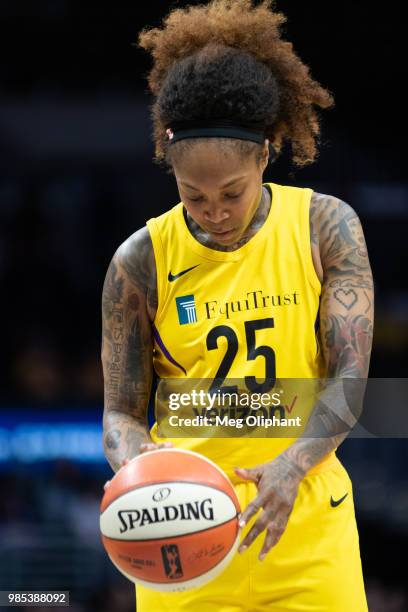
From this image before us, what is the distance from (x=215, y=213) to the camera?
104 inches

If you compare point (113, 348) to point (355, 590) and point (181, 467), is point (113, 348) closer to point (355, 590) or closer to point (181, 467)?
point (181, 467)

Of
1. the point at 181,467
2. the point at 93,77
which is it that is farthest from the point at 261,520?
the point at 93,77

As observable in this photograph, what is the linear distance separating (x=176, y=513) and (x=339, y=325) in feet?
2.28

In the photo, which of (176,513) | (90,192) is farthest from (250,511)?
(90,192)

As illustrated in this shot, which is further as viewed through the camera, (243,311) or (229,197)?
(243,311)

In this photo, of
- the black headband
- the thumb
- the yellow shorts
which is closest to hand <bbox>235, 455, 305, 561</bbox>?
the thumb

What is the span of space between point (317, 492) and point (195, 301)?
2.03 feet

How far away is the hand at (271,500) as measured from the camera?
2.42 metres

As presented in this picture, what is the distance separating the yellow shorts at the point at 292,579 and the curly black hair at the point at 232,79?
1011 mm

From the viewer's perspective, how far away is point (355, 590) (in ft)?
8.84

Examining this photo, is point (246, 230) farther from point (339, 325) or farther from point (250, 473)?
point (250, 473)

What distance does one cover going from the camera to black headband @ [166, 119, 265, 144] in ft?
8.64

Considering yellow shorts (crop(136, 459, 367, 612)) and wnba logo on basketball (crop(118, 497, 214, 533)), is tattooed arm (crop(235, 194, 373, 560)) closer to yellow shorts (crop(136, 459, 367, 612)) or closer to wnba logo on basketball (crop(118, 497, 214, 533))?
wnba logo on basketball (crop(118, 497, 214, 533))

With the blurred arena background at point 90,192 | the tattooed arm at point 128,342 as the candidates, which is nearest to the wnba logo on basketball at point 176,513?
the tattooed arm at point 128,342
